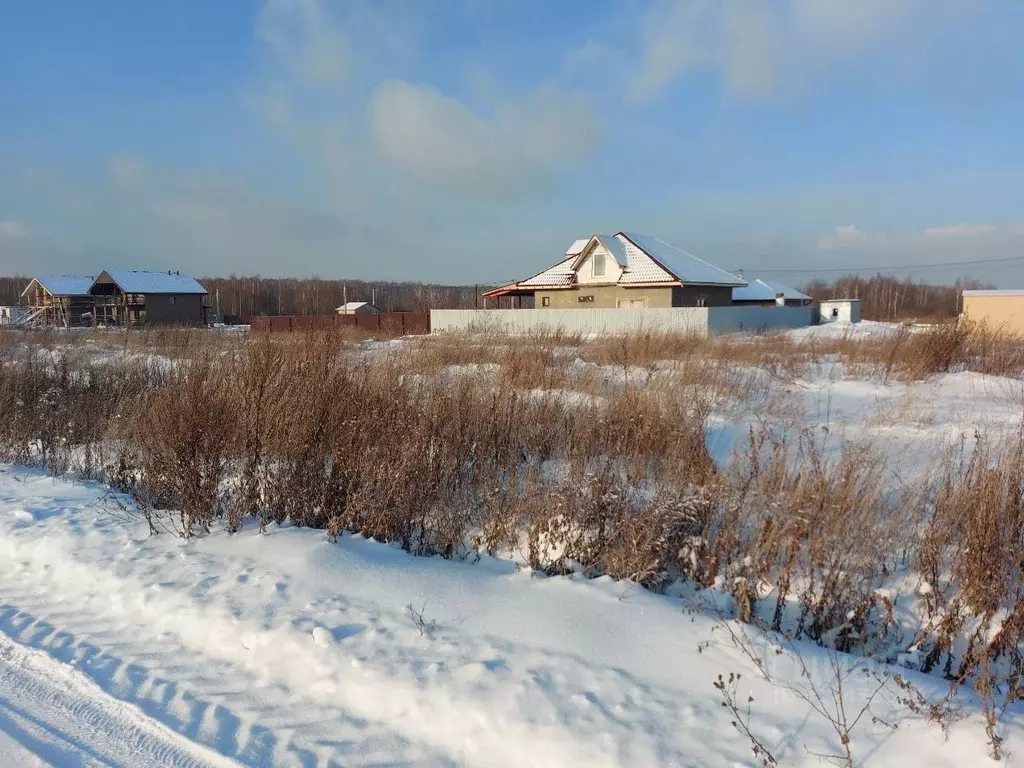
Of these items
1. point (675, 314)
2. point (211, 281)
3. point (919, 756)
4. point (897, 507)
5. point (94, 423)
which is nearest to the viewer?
point (919, 756)

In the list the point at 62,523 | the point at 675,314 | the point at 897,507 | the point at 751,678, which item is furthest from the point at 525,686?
the point at 675,314

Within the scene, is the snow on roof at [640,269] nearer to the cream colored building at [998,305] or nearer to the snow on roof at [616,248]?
the snow on roof at [616,248]

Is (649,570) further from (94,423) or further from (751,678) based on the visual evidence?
(94,423)

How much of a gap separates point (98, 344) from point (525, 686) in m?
18.7

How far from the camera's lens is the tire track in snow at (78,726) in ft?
8.01

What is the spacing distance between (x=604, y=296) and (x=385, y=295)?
6946 centimetres

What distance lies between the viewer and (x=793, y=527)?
11.2ft

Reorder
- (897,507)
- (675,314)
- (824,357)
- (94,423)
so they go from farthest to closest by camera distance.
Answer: (675,314), (824,357), (94,423), (897,507)

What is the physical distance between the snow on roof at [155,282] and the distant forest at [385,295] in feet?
59.9

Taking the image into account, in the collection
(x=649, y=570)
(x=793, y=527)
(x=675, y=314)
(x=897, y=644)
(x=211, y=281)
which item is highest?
(x=211, y=281)

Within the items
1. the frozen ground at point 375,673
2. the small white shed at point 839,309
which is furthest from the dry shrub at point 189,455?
the small white shed at point 839,309

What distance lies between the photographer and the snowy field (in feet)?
7.95

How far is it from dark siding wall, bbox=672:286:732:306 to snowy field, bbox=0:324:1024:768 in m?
28.3

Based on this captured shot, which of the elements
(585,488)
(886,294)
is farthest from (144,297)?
(886,294)
